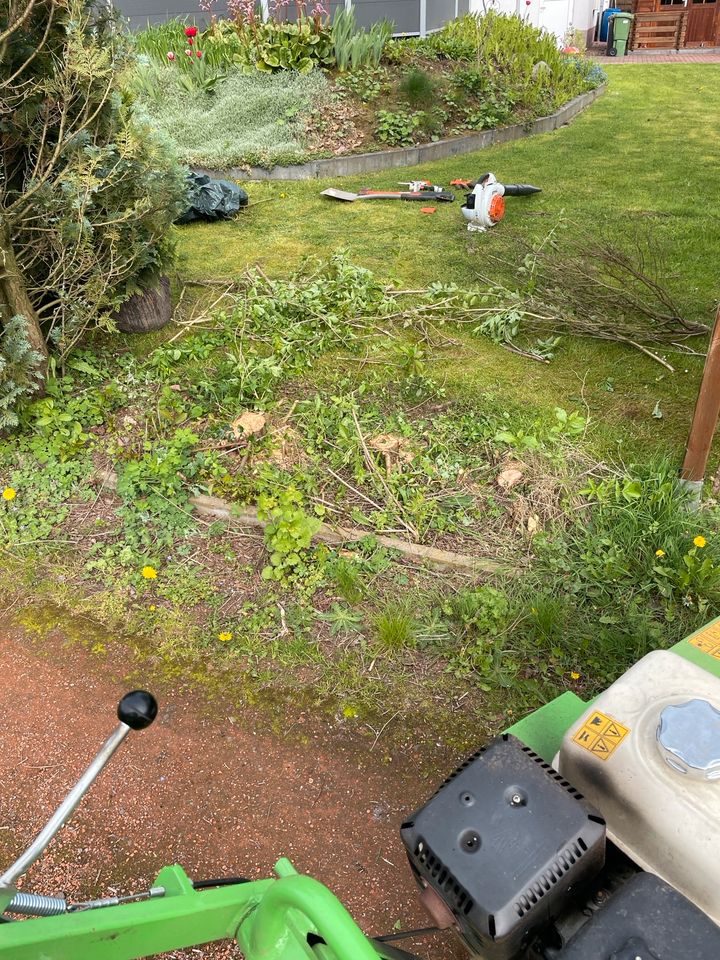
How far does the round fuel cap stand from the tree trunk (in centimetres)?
336

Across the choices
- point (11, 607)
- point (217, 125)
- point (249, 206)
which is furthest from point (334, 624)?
point (217, 125)

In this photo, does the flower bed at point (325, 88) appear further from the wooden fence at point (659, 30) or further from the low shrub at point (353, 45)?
the wooden fence at point (659, 30)

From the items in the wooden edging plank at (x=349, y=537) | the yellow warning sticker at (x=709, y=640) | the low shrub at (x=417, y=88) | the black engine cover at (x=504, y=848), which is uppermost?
the low shrub at (x=417, y=88)

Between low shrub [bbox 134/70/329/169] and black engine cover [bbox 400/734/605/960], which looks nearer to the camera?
black engine cover [bbox 400/734/605/960]

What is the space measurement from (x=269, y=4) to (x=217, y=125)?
3.63 m

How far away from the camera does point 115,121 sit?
3912 millimetres

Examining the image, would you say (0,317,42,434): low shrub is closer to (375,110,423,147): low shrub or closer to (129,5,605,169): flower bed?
(129,5,605,169): flower bed

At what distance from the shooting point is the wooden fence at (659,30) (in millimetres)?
14953

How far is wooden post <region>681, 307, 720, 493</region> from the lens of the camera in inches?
109

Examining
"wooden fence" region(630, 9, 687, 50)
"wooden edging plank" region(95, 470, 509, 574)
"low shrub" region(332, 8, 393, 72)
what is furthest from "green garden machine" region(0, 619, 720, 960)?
"wooden fence" region(630, 9, 687, 50)

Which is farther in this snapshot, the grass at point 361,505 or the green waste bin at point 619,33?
the green waste bin at point 619,33

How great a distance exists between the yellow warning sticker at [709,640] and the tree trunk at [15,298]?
3.24 meters

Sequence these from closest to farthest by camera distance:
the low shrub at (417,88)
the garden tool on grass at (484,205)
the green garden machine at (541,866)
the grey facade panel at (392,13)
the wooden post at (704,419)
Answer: the green garden machine at (541,866) < the wooden post at (704,419) < the garden tool on grass at (484,205) < the low shrub at (417,88) < the grey facade panel at (392,13)

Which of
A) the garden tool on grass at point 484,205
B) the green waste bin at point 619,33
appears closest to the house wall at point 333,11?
the green waste bin at point 619,33
